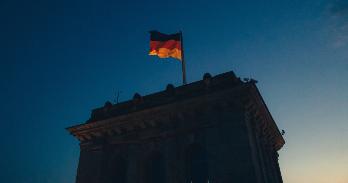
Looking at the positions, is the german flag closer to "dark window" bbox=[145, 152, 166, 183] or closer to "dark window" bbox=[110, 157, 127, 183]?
"dark window" bbox=[145, 152, 166, 183]

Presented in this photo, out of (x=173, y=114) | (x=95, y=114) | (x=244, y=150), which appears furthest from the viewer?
(x=95, y=114)

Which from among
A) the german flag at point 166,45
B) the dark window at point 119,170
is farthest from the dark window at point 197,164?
the german flag at point 166,45

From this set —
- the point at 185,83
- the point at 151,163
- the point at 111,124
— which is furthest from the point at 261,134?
the point at 111,124

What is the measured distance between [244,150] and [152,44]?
10136 mm

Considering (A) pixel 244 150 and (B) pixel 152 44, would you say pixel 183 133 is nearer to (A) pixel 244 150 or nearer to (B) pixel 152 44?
(A) pixel 244 150

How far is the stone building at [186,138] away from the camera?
14898mm

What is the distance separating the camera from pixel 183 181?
15352mm

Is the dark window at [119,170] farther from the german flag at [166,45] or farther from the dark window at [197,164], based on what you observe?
the german flag at [166,45]

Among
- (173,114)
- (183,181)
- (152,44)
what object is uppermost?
(152,44)

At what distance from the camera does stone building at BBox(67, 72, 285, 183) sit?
48.9 feet

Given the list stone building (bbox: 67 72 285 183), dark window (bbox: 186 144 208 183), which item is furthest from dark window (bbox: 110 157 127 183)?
dark window (bbox: 186 144 208 183)

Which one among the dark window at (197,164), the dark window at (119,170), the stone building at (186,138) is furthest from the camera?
the dark window at (119,170)

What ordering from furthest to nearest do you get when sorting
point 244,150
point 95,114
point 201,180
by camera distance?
point 95,114 → point 201,180 → point 244,150

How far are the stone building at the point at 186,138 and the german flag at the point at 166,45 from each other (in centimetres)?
366
